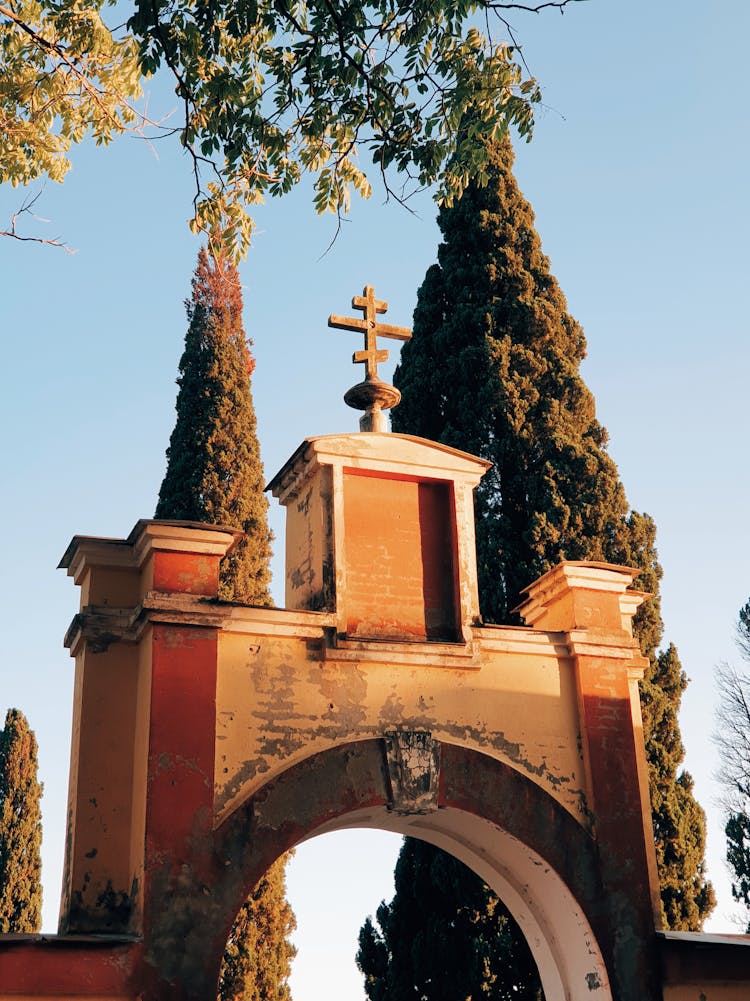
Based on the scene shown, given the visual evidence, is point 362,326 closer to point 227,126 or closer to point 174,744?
point 227,126

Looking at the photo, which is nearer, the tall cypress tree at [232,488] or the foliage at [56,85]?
the foliage at [56,85]

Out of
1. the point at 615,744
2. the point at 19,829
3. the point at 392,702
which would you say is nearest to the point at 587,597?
the point at 615,744

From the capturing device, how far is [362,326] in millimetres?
10562

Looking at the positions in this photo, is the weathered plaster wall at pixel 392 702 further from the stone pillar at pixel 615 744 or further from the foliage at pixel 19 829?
the foliage at pixel 19 829

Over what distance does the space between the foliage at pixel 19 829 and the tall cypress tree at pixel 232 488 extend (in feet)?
23.5

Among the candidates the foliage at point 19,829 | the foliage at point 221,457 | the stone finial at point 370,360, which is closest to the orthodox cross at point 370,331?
the stone finial at point 370,360

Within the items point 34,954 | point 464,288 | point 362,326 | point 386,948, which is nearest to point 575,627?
point 362,326

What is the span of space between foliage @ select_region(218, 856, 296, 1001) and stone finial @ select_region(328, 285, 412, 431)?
8.05 meters

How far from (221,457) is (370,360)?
325 inches

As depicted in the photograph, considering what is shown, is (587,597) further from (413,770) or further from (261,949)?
(261,949)

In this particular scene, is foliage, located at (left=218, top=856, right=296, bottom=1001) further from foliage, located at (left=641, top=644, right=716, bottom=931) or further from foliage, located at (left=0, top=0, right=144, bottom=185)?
foliage, located at (left=0, top=0, right=144, bottom=185)

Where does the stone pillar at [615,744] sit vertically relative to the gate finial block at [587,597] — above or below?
below

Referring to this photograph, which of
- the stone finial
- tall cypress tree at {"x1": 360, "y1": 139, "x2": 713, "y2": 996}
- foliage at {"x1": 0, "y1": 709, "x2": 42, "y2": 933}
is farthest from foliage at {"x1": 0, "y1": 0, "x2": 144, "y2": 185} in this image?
foliage at {"x1": 0, "y1": 709, "x2": 42, "y2": 933}

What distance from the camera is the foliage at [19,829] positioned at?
22.0 meters
